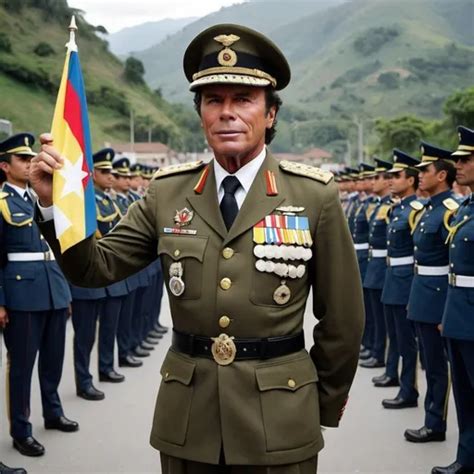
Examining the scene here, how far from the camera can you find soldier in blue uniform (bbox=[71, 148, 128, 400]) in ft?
22.9

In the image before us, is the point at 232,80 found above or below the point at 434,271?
above

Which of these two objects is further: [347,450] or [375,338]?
[375,338]

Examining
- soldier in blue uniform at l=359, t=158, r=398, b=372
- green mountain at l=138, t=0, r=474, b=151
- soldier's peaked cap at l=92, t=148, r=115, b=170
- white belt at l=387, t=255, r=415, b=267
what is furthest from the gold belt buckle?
green mountain at l=138, t=0, r=474, b=151

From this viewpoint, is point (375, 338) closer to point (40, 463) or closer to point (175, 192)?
point (40, 463)

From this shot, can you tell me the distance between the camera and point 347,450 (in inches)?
216

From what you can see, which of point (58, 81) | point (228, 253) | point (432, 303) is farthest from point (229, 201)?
point (58, 81)

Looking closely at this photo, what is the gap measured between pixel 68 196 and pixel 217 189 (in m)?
0.52

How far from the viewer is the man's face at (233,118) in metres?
2.50

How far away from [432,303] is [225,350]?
353 cm

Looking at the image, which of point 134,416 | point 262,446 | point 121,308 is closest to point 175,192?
point 262,446

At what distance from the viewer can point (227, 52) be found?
2.61m

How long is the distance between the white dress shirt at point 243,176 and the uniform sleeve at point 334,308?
0.26 m

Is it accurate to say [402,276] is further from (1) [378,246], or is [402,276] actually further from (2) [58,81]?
(2) [58,81]

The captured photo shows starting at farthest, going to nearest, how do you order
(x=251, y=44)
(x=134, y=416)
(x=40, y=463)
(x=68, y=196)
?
(x=134, y=416)
(x=40, y=463)
(x=251, y=44)
(x=68, y=196)
